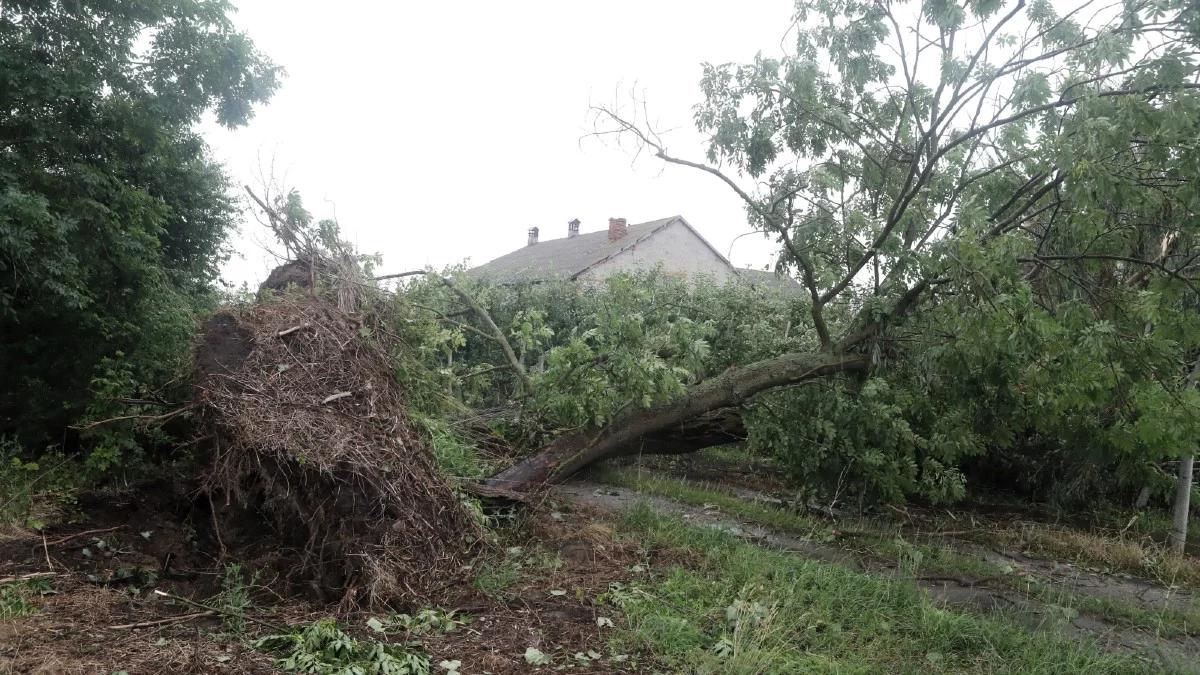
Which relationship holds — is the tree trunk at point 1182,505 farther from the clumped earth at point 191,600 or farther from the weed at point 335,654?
the weed at point 335,654

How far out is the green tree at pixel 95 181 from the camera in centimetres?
640

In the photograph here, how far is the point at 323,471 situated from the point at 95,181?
413cm

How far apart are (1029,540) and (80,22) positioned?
34.0ft

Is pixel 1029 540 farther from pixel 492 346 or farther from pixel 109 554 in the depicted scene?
pixel 109 554

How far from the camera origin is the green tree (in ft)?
21.0

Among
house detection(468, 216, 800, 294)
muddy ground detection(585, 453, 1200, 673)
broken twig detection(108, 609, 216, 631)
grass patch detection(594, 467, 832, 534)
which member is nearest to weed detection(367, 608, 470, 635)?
broken twig detection(108, 609, 216, 631)

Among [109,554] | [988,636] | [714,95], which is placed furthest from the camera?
[714,95]

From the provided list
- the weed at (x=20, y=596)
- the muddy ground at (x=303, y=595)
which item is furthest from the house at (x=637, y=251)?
the weed at (x=20, y=596)

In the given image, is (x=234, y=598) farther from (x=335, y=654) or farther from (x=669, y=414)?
(x=669, y=414)

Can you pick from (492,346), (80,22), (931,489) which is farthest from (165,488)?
(931,489)

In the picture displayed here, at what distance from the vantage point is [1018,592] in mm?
5602

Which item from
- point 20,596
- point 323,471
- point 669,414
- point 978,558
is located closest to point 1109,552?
point 978,558

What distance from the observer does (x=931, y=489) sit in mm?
7727

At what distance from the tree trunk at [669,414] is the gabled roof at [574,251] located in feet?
34.9
